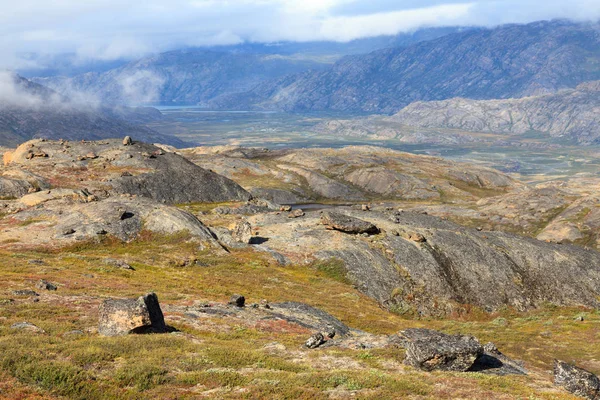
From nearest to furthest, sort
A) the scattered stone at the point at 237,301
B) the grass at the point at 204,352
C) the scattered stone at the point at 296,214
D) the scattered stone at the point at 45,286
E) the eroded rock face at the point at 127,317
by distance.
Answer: the grass at the point at 204,352 < the eroded rock face at the point at 127,317 < the scattered stone at the point at 45,286 < the scattered stone at the point at 237,301 < the scattered stone at the point at 296,214

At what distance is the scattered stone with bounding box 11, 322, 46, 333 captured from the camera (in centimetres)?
3219

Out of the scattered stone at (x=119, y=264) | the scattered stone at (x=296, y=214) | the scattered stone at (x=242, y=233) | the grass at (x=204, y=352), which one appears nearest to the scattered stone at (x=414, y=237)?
the scattered stone at (x=296, y=214)

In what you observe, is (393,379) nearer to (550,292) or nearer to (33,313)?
(33,313)

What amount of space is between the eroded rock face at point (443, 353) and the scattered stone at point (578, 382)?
521cm

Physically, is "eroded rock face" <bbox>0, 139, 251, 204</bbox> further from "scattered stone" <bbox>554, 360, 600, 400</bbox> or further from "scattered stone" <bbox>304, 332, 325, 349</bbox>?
"scattered stone" <bbox>554, 360, 600, 400</bbox>

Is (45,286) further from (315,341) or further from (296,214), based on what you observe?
(296,214)

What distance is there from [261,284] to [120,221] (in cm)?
Answer: 3117

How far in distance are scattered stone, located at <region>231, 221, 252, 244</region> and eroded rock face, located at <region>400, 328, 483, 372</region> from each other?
54.8 m

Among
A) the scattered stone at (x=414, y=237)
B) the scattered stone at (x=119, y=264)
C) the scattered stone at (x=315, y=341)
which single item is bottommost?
the scattered stone at (x=414, y=237)

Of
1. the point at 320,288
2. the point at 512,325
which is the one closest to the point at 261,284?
the point at 320,288

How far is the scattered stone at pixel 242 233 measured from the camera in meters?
85.9

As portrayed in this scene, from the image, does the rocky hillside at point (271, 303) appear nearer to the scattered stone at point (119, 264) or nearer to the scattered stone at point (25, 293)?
the scattered stone at point (25, 293)

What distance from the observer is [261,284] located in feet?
221

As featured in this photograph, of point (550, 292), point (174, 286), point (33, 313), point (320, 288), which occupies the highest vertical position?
point (33, 313)
